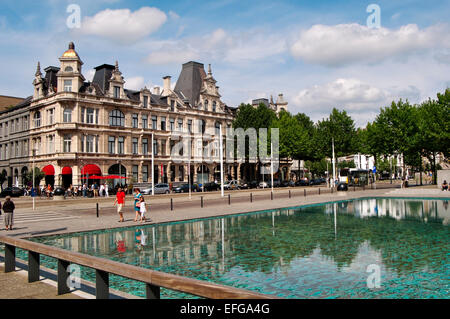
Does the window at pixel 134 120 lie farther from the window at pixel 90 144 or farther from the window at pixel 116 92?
the window at pixel 90 144

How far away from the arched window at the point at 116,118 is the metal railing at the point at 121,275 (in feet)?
159

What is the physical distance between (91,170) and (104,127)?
6731mm

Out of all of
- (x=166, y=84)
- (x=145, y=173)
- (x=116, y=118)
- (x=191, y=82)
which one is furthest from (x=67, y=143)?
(x=191, y=82)

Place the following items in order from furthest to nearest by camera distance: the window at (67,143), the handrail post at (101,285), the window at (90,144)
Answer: the window at (90,144), the window at (67,143), the handrail post at (101,285)

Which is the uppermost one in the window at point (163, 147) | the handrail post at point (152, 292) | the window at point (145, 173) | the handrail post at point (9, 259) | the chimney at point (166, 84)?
the chimney at point (166, 84)

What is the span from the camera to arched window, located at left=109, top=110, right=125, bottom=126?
54.1 metres

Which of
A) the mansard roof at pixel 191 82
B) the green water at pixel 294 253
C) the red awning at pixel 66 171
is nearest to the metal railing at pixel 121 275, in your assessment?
the green water at pixel 294 253

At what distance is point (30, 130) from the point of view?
54.1 m

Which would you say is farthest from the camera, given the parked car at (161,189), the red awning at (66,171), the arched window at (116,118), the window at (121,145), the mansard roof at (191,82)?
the mansard roof at (191,82)

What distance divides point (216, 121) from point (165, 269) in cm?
6084

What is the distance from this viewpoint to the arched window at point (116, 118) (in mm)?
54119

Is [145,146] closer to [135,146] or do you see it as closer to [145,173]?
[135,146]

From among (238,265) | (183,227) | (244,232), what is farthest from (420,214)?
(238,265)
